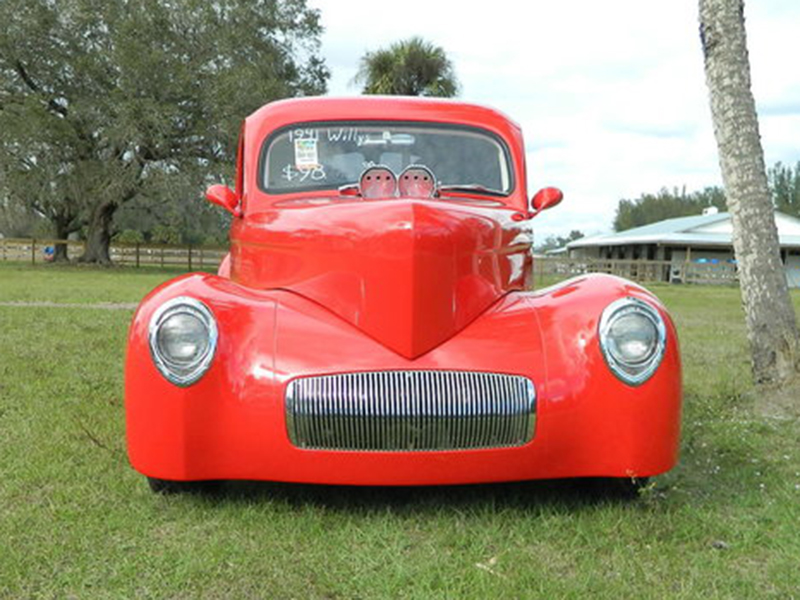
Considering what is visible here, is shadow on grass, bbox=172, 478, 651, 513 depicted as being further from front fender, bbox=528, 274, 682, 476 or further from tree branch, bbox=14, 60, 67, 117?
tree branch, bbox=14, 60, 67, 117

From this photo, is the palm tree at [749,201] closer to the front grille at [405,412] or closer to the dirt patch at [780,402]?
the dirt patch at [780,402]

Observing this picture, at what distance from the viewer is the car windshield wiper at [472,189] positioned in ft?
12.9

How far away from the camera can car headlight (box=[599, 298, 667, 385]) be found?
276 cm

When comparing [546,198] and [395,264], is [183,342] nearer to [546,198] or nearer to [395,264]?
[395,264]

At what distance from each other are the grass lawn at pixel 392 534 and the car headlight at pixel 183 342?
556 mm

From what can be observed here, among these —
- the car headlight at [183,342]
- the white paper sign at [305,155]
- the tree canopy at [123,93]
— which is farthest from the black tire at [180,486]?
the tree canopy at [123,93]

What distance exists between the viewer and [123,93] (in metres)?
23.0

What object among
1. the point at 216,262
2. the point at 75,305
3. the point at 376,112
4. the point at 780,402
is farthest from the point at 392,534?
the point at 216,262

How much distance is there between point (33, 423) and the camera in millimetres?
4102

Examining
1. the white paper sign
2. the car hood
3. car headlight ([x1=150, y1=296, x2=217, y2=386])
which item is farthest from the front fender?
the white paper sign

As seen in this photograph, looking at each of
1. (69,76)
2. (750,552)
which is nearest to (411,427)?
(750,552)

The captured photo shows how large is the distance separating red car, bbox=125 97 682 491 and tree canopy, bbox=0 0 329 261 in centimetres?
2124

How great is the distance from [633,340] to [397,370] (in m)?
0.89

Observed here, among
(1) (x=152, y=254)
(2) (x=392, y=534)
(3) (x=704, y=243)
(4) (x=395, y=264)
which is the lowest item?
(2) (x=392, y=534)
